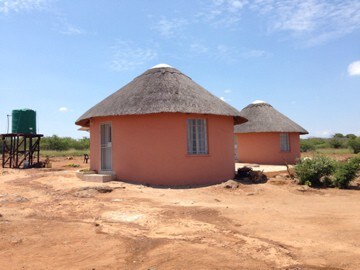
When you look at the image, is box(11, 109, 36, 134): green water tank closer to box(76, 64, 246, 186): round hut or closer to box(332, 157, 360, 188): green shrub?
box(76, 64, 246, 186): round hut

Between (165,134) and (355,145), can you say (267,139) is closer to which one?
(165,134)

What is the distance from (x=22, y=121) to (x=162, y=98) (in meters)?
11.5

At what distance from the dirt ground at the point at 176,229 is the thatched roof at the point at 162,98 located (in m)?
2.86

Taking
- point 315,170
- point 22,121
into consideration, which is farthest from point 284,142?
point 22,121

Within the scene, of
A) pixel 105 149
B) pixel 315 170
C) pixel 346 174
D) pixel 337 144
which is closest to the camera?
pixel 346 174

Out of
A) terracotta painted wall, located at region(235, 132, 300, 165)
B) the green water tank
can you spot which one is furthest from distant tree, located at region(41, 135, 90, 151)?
terracotta painted wall, located at region(235, 132, 300, 165)

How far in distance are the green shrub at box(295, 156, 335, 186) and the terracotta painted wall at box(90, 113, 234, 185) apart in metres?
2.93

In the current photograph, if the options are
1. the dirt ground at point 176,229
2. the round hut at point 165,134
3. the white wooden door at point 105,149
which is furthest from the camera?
the white wooden door at point 105,149

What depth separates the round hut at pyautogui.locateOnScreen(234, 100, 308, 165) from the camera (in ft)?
70.7

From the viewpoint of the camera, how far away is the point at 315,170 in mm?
11844

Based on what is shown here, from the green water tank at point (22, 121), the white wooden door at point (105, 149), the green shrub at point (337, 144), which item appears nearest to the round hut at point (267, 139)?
the white wooden door at point (105, 149)

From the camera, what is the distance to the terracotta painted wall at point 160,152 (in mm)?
11555

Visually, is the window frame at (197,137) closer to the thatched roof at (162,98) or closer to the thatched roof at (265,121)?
the thatched roof at (162,98)

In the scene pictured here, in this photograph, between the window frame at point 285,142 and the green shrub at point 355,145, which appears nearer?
the window frame at point 285,142
